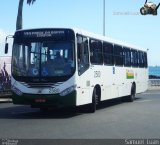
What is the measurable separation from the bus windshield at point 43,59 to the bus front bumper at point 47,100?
75 centimetres

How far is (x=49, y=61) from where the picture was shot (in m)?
16.8

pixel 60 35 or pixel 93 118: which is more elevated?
pixel 60 35

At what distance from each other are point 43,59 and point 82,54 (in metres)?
1.51

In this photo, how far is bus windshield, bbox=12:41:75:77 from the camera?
655 inches

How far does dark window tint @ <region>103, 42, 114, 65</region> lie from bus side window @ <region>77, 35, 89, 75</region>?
2552 millimetres

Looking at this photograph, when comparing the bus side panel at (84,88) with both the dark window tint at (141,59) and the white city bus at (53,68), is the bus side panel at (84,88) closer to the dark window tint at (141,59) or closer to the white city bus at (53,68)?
the white city bus at (53,68)

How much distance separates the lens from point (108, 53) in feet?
68.8

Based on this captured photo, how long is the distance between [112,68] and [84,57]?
169 inches

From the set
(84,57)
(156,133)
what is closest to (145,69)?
(84,57)

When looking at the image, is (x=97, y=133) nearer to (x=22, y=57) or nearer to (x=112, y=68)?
(x=22, y=57)

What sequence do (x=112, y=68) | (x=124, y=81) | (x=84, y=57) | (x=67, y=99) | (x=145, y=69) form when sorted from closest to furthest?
(x=67, y=99) → (x=84, y=57) → (x=112, y=68) → (x=124, y=81) → (x=145, y=69)

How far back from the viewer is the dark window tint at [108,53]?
20.5m

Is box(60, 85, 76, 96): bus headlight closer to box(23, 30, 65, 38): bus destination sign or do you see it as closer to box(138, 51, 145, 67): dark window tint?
box(23, 30, 65, 38): bus destination sign

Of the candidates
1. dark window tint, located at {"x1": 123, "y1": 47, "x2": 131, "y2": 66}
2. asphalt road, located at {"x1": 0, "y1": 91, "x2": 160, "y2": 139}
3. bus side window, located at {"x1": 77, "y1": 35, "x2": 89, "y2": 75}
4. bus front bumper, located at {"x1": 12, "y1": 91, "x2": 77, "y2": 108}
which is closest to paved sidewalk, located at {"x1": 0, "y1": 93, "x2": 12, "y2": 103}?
dark window tint, located at {"x1": 123, "y1": 47, "x2": 131, "y2": 66}
